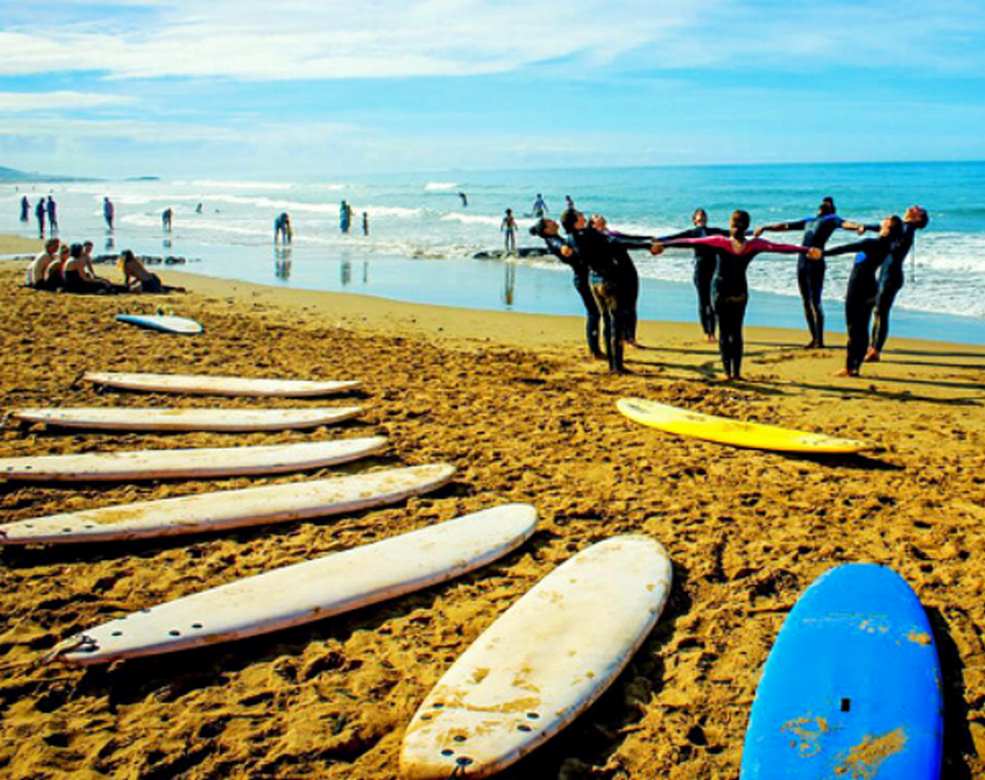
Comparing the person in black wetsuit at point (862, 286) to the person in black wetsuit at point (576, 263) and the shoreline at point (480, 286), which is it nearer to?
the person in black wetsuit at point (576, 263)

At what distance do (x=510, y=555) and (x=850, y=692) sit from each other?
1.75 metres

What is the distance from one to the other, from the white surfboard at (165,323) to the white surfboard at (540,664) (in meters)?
7.50

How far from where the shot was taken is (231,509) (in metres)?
4.41

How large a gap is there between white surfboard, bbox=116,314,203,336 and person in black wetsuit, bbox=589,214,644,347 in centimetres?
499

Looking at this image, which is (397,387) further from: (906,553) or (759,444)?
(906,553)

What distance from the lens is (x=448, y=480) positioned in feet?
16.8

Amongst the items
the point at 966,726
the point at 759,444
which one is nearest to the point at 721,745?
the point at 966,726

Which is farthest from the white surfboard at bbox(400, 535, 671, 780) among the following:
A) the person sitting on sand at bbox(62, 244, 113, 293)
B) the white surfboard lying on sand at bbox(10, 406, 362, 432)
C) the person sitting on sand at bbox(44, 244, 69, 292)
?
the person sitting on sand at bbox(44, 244, 69, 292)

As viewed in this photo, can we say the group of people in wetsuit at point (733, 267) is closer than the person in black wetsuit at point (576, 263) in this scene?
Yes

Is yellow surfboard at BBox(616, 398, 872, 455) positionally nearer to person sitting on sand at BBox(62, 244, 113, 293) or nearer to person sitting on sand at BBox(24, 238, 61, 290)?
person sitting on sand at BBox(62, 244, 113, 293)

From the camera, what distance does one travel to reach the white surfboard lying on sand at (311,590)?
9.99 feet

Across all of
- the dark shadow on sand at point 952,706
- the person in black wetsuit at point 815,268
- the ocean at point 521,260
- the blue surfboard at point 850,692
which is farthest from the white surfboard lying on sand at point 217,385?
the ocean at point 521,260

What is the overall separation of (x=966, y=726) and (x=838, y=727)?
52cm

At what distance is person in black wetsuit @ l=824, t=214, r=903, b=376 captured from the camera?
798 centimetres
